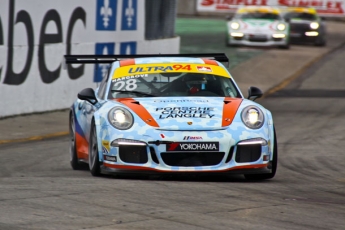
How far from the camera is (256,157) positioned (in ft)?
29.4

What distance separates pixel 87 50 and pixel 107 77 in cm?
739

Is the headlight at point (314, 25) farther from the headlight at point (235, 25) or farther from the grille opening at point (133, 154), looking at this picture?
the grille opening at point (133, 154)

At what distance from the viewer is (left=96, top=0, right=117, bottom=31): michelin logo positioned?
59.3ft

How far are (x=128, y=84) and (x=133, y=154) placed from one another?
1.32 m

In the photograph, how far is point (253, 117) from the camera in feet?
29.9

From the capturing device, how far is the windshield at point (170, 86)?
32.3 feet

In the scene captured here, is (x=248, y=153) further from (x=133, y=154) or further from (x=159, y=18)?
(x=159, y=18)

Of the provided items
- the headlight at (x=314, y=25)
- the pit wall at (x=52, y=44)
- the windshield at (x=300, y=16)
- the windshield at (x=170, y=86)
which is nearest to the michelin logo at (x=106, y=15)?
the pit wall at (x=52, y=44)

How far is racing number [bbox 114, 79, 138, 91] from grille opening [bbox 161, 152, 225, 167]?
1.36 metres

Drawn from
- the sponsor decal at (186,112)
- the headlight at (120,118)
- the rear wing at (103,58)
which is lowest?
the headlight at (120,118)

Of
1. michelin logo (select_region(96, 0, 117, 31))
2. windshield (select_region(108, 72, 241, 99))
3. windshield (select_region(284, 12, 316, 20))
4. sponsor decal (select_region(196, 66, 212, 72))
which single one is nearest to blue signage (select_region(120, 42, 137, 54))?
michelin logo (select_region(96, 0, 117, 31))

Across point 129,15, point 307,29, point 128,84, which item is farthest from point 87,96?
point 307,29

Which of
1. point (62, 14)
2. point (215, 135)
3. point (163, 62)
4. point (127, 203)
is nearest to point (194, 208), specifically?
point (127, 203)

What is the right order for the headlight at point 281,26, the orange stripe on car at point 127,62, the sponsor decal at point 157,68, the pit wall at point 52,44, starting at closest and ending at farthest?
the sponsor decal at point 157,68, the orange stripe on car at point 127,62, the pit wall at point 52,44, the headlight at point 281,26
